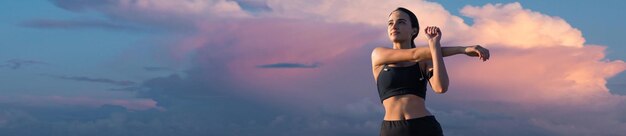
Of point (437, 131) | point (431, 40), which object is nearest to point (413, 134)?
point (437, 131)

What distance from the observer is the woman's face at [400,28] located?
39.3 ft

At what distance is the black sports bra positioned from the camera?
1167 cm

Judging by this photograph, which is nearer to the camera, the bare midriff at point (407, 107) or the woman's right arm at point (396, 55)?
the woman's right arm at point (396, 55)

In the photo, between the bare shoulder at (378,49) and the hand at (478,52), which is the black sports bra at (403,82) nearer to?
the bare shoulder at (378,49)

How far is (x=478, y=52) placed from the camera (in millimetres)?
10938

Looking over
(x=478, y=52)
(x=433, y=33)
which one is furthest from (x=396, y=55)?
(x=478, y=52)

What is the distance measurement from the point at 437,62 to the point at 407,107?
2.51 ft

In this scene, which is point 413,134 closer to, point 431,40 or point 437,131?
point 437,131

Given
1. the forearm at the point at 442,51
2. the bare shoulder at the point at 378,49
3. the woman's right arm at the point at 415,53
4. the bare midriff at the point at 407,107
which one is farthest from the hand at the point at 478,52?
the bare shoulder at the point at 378,49

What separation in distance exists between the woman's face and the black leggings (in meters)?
1.05

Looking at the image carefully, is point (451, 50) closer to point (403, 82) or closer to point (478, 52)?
point (478, 52)

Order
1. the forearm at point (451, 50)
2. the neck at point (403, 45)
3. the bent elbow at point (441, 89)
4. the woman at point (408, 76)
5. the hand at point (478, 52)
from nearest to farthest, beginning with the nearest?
1. the hand at point (478, 52)
2. the forearm at point (451, 50)
3. the woman at point (408, 76)
4. the bent elbow at point (441, 89)
5. the neck at point (403, 45)

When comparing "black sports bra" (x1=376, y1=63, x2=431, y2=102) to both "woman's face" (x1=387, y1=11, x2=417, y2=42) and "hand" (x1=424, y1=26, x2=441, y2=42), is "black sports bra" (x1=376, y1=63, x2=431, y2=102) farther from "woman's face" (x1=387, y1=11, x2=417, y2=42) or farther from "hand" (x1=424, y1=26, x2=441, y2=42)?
"hand" (x1=424, y1=26, x2=441, y2=42)

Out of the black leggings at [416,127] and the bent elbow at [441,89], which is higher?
the bent elbow at [441,89]
